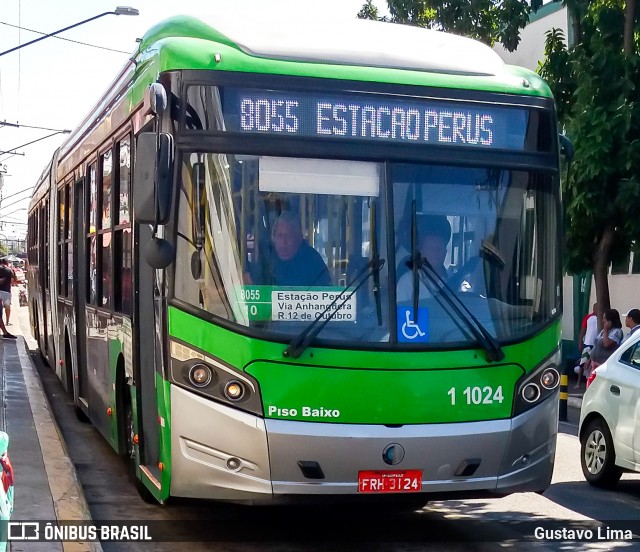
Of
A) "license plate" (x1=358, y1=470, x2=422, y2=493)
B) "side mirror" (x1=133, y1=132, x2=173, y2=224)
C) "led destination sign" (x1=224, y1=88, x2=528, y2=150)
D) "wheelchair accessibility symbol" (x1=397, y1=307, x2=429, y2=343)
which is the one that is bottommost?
"license plate" (x1=358, y1=470, x2=422, y2=493)

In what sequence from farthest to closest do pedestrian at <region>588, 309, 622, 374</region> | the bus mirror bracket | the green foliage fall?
1. the green foliage
2. pedestrian at <region>588, 309, 622, 374</region>
3. the bus mirror bracket

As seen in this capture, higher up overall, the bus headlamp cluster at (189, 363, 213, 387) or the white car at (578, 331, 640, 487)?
the bus headlamp cluster at (189, 363, 213, 387)

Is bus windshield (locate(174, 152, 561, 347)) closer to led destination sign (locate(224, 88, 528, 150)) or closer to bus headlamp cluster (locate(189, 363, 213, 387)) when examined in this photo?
led destination sign (locate(224, 88, 528, 150))

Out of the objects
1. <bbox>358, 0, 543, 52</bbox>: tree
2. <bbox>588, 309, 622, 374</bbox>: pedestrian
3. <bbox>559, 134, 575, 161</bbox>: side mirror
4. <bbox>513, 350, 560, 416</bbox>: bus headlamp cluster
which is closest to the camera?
<bbox>513, 350, 560, 416</bbox>: bus headlamp cluster

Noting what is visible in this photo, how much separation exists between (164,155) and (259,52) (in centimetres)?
96

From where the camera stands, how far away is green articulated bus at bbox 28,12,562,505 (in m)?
6.81

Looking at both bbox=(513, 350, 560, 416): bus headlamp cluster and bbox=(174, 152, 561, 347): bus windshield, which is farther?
bbox=(513, 350, 560, 416): bus headlamp cluster

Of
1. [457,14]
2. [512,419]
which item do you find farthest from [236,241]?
[457,14]

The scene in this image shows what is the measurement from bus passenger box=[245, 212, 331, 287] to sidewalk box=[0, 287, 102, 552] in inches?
79.4

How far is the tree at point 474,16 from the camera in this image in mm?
20125

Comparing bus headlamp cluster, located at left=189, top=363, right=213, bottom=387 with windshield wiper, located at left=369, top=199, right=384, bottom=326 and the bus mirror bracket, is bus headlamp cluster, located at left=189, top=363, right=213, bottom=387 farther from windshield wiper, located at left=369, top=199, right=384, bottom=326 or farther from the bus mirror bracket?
the bus mirror bracket

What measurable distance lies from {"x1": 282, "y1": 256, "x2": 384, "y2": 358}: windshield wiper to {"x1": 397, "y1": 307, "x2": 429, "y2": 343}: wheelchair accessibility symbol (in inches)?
11.7

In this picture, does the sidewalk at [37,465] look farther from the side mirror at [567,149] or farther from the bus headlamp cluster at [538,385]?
the side mirror at [567,149]

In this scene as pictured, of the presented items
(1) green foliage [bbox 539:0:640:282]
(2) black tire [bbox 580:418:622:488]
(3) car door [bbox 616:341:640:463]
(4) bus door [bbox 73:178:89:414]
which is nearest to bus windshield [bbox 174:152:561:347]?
(3) car door [bbox 616:341:640:463]
